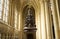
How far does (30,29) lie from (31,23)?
3.04 feet

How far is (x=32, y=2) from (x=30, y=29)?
12.5 feet

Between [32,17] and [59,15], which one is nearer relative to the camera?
[59,15]

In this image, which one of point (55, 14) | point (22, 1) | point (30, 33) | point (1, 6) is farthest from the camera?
point (30, 33)

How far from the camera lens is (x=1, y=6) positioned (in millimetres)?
9641

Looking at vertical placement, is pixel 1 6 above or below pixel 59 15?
above

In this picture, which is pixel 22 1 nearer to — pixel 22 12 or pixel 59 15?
pixel 22 12

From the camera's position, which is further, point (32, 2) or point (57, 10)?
point (32, 2)

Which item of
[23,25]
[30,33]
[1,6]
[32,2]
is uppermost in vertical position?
[32,2]

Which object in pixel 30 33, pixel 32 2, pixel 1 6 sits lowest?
pixel 30 33

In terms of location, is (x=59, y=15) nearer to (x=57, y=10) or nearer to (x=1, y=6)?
(x=57, y=10)

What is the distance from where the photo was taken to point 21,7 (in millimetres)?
18844

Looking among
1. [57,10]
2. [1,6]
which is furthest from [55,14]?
[1,6]

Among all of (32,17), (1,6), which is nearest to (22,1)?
(32,17)

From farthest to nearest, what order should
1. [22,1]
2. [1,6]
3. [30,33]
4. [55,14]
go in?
[30,33], [22,1], [1,6], [55,14]
